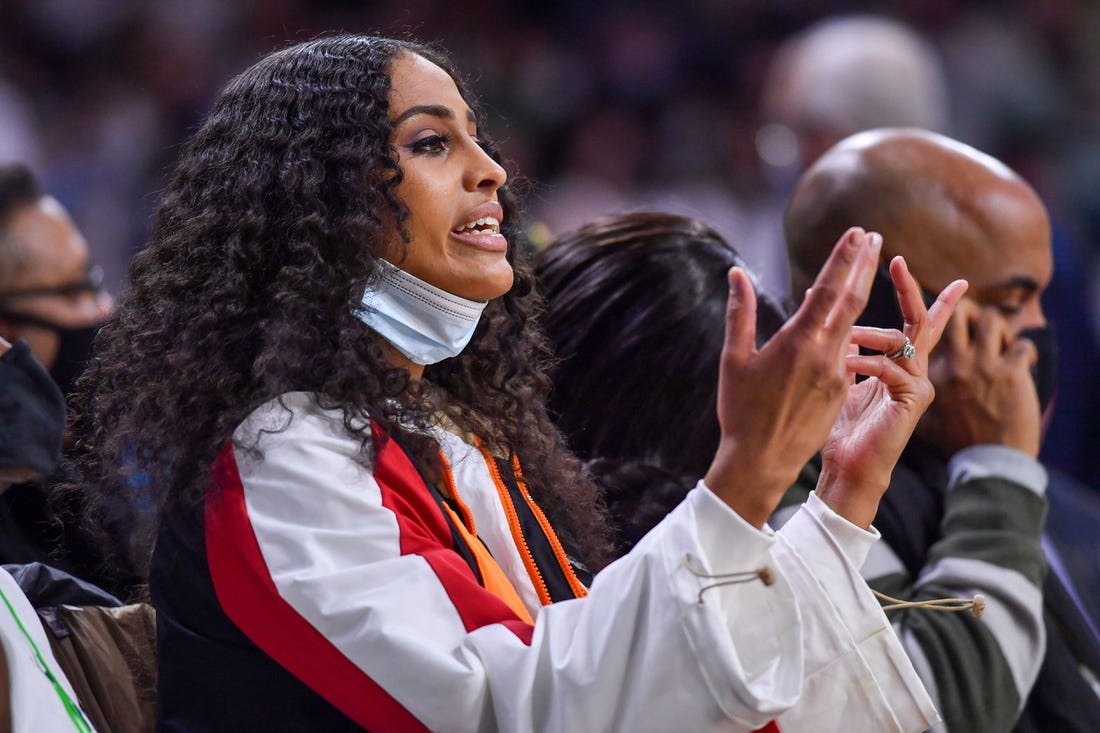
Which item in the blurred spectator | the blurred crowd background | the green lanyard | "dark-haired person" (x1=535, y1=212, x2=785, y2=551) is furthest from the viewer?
the blurred crowd background

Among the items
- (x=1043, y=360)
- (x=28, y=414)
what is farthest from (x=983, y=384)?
(x=28, y=414)

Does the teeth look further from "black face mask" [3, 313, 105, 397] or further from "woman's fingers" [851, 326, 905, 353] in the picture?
"black face mask" [3, 313, 105, 397]

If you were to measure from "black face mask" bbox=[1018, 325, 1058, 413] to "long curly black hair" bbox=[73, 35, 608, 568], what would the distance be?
1.06 metres

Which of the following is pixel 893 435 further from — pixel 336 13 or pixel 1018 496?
pixel 336 13

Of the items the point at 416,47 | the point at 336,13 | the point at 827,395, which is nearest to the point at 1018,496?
the point at 827,395

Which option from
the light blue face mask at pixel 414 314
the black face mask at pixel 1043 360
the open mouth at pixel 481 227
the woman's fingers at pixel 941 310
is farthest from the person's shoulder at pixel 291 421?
the black face mask at pixel 1043 360

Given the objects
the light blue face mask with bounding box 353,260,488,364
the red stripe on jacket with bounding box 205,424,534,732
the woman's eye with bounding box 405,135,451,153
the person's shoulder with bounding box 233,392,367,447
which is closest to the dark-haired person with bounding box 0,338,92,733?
the red stripe on jacket with bounding box 205,424,534,732

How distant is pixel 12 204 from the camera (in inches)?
113

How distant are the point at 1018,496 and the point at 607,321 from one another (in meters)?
0.76

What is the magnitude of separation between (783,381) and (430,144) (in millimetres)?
678

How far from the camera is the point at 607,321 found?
8.50ft

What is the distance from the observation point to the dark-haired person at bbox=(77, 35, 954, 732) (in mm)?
1591

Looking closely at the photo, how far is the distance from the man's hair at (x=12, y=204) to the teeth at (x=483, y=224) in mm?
1142

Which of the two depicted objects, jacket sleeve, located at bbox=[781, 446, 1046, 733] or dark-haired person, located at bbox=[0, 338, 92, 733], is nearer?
dark-haired person, located at bbox=[0, 338, 92, 733]
